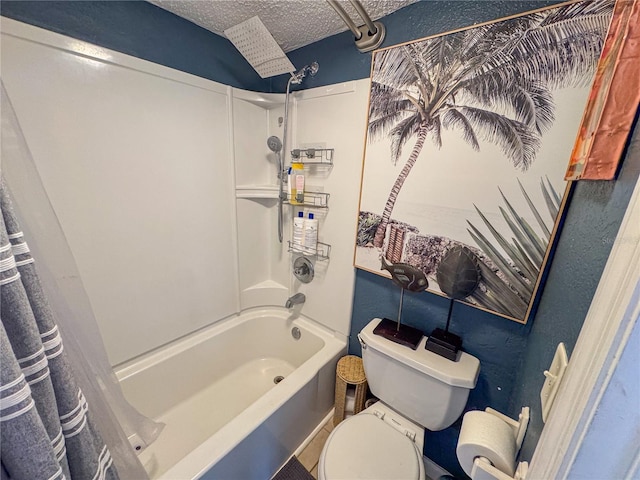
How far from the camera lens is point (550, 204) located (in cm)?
A: 80

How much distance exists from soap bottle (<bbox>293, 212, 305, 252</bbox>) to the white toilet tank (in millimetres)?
663

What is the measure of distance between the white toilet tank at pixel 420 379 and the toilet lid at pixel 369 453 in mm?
116

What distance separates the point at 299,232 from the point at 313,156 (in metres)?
0.47

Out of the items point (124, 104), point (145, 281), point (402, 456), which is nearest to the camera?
point (402, 456)

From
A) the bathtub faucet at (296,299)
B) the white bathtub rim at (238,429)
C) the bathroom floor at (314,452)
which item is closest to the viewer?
the white bathtub rim at (238,429)

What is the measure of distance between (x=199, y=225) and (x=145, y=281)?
A: 0.42 meters

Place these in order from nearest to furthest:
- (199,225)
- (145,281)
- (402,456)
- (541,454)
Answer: (541,454) < (402,456) < (145,281) < (199,225)

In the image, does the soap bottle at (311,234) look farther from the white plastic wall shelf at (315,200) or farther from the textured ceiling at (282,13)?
the textured ceiling at (282,13)

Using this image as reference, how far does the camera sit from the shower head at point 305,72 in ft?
4.26

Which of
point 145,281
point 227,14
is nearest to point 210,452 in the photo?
point 145,281

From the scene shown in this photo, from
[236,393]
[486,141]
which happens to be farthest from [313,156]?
[236,393]

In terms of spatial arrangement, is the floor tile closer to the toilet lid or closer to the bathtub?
the bathtub

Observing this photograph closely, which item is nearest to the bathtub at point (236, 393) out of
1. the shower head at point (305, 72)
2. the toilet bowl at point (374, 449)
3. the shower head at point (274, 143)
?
the toilet bowl at point (374, 449)

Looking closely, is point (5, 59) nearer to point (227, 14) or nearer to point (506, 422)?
point (227, 14)
